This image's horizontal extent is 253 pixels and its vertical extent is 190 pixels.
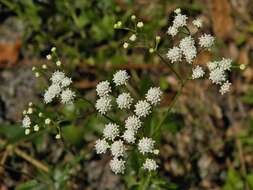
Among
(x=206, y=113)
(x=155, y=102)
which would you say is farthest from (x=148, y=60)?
(x=155, y=102)

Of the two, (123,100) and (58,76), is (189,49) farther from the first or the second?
(58,76)

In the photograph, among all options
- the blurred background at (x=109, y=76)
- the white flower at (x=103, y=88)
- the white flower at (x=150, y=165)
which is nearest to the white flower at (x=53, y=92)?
the white flower at (x=103, y=88)

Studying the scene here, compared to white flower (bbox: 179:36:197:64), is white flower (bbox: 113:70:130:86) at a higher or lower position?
lower

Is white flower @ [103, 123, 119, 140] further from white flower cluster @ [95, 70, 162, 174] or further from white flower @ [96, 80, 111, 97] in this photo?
white flower @ [96, 80, 111, 97]

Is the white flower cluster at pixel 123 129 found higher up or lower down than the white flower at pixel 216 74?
lower down

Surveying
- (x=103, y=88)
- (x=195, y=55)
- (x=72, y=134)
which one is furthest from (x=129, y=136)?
(x=72, y=134)

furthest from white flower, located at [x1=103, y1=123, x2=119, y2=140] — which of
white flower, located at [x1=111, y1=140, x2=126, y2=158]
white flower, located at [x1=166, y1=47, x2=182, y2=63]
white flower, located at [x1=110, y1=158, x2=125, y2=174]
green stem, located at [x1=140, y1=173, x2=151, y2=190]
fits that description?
white flower, located at [x1=166, y1=47, x2=182, y2=63]

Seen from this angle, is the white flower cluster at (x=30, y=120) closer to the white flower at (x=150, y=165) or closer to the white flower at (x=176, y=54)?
the white flower at (x=150, y=165)
